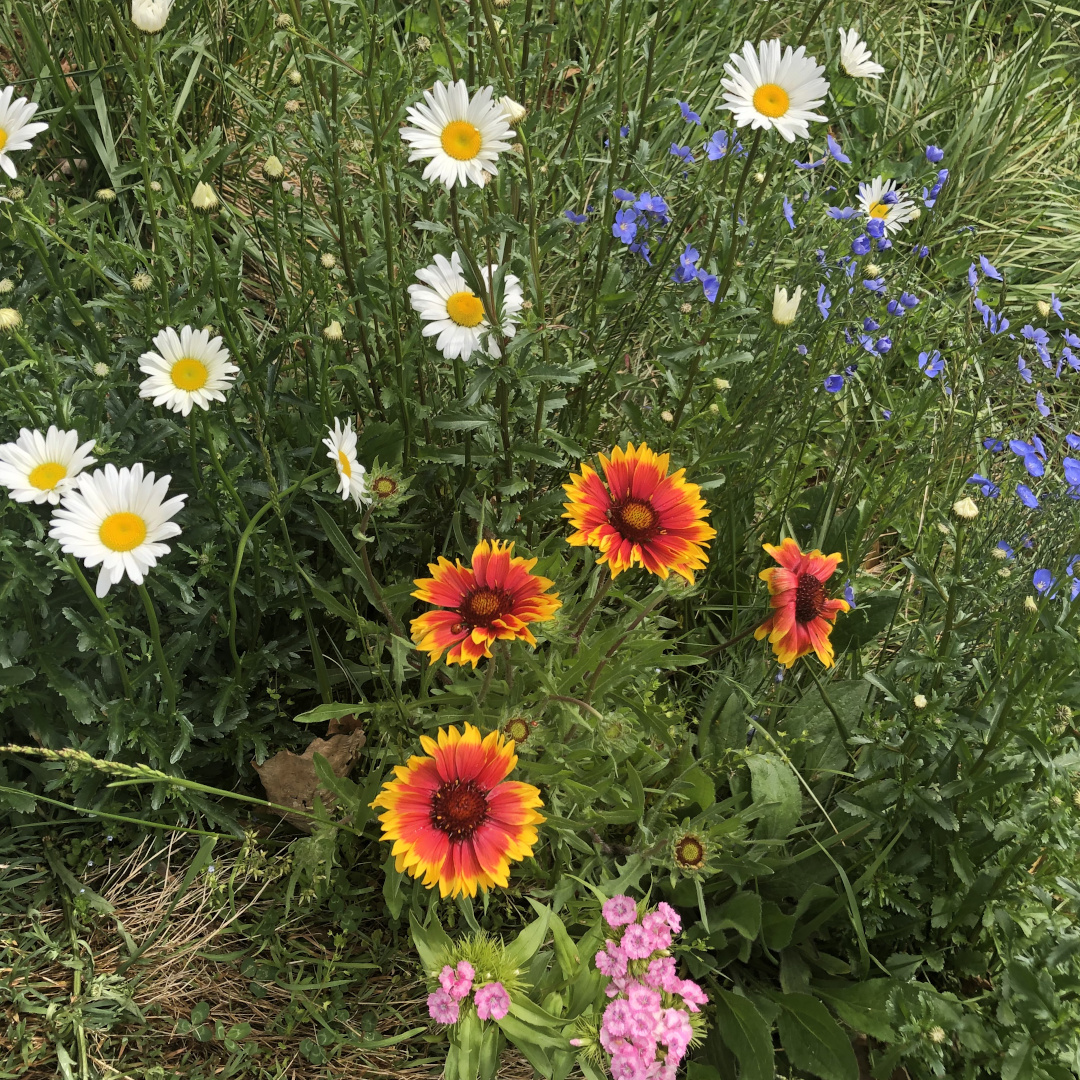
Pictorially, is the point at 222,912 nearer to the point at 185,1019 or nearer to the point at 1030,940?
the point at 185,1019

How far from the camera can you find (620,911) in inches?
57.6

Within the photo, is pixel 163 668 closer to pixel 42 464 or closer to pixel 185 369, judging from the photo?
pixel 42 464

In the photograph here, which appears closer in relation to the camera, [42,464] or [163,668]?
[42,464]

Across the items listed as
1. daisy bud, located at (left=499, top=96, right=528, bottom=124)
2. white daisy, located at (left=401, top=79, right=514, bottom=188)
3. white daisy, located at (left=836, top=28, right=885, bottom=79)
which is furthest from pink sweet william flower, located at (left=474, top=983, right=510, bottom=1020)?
white daisy, located at (left=836, top=28, right=885, bottom=79)

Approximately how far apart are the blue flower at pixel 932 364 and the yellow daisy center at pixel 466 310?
1.31m

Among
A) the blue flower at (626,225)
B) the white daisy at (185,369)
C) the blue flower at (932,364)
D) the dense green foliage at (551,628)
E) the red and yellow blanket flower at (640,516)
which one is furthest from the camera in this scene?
the blue flower at (932,364)

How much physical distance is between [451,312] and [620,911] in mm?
1065

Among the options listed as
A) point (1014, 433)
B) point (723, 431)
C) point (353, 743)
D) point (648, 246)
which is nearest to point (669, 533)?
point (723, 431)

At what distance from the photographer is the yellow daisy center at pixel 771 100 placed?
1.65 m

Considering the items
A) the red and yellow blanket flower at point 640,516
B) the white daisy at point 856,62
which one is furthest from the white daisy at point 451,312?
the white daisy at point 856,62

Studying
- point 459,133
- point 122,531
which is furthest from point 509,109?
point 122,531

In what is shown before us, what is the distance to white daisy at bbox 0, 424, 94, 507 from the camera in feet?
4.43

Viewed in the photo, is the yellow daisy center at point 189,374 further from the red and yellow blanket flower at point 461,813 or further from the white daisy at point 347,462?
the red and yellow blanket flower at point 461,813

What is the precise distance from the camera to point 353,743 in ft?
6.39
